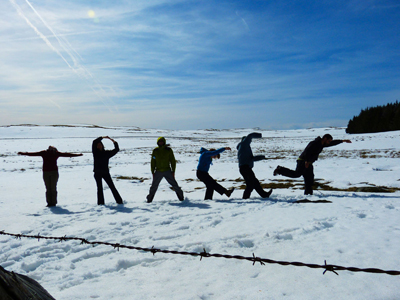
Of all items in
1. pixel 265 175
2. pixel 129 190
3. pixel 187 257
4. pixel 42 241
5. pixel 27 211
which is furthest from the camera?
pixel 265 175

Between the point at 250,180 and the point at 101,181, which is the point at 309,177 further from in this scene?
the point at 101,181

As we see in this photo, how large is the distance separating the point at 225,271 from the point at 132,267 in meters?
1.49

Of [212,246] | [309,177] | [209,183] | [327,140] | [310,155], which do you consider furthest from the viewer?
[209,183]

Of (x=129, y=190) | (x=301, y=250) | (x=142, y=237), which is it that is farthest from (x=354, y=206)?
(x=129, y=190)

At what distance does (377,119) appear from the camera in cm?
6838

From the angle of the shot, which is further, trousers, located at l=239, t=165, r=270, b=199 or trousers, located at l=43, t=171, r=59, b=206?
trousers, located at l=239, t=165, r=270, b=199

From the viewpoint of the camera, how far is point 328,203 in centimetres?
755

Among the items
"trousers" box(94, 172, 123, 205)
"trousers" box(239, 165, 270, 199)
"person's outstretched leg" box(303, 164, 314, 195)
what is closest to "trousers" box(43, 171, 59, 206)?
"trousers" box(94, 172, 123, 205)

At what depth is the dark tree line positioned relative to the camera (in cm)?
6284

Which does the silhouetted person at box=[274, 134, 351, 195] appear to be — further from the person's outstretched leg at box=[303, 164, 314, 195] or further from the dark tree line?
the dark tree line

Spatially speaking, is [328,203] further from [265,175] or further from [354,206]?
[265,175]

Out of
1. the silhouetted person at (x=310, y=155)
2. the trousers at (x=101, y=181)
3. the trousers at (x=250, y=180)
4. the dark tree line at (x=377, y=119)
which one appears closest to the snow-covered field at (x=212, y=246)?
the trousers at (x=250, y=180)

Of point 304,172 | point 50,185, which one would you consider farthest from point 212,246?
point 50,185

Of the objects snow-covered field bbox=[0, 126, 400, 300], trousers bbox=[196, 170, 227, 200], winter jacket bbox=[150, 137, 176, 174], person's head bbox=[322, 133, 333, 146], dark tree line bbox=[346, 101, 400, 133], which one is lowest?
snow-covered field bbox=[0, 126, 400, 300]
